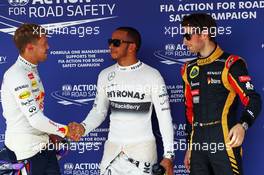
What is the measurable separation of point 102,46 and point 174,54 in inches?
25.3

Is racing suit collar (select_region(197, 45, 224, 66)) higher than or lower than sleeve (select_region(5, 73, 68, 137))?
higher

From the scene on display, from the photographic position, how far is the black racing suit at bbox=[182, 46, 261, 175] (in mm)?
3275

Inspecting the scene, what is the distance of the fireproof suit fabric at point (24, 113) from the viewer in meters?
3.22

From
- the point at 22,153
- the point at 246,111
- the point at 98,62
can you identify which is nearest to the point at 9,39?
the point at 98,62

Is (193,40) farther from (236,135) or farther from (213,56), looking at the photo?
(236,135)

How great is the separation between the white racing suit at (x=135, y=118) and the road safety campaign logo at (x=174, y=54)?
1.65ft

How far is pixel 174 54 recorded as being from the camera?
416 centimetres

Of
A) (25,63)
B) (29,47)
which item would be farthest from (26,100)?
(29,47)

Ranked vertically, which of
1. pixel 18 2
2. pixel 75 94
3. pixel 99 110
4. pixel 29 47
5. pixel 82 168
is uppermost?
pixel 18 2

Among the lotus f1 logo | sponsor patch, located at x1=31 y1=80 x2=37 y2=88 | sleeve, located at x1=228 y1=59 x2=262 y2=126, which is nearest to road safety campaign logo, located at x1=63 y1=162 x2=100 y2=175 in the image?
sponsor patch, located at x1=31 y1=80 x2=37 y2=88

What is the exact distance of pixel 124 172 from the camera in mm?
3607

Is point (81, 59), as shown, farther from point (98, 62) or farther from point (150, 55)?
point (150, 55)

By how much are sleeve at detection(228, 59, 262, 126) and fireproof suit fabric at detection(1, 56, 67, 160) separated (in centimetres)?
123

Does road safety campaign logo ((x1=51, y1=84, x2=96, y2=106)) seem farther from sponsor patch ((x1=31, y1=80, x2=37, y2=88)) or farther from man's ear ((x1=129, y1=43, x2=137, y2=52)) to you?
sponsor patch ((x1=31, y1=80, x2=37, y2=88))
